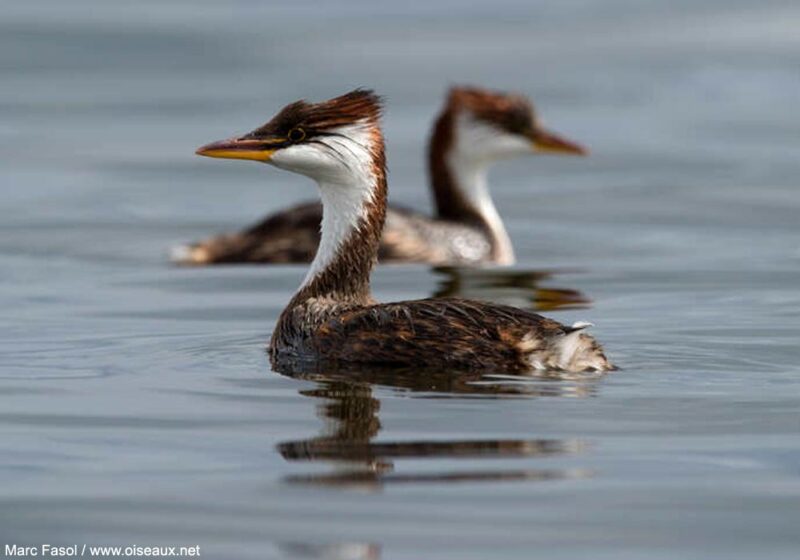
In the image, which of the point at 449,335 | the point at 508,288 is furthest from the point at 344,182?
the point at 508,288

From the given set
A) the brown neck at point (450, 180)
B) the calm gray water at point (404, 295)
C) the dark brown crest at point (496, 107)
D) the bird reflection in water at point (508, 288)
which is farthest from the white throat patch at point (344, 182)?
the dark brown crest at point (496, 107)

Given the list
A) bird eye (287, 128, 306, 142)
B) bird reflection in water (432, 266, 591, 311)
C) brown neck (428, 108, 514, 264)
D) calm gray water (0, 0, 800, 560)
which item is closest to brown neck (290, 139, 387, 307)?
bird eye (287, 128, 306, 142)

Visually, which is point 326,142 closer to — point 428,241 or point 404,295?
point 404,295

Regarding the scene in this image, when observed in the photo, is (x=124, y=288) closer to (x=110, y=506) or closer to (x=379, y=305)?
(x=379, y=305)

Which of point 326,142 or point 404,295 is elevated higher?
point 326,142

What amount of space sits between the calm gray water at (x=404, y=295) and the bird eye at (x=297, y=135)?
1144mm

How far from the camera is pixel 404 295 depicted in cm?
1520

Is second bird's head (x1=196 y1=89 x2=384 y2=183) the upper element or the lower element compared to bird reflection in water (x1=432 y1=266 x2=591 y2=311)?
upper

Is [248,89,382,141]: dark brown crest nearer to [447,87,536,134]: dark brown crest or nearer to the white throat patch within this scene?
the white throat patch

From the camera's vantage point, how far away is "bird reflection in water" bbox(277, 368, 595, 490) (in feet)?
28.9

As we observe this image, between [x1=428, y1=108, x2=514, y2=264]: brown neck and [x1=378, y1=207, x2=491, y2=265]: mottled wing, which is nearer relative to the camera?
[x1=378, y1=207, x2=491, y2=265]: mottled wing

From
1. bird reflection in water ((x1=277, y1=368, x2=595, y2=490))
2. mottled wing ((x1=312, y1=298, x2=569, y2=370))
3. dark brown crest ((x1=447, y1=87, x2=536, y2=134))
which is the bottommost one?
bird reflection in water ((x1=277, y1=368, x2=595, y2=490))

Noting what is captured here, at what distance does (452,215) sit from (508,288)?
2.75 metres

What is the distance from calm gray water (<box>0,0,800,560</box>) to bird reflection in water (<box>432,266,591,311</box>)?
0.30 ft
